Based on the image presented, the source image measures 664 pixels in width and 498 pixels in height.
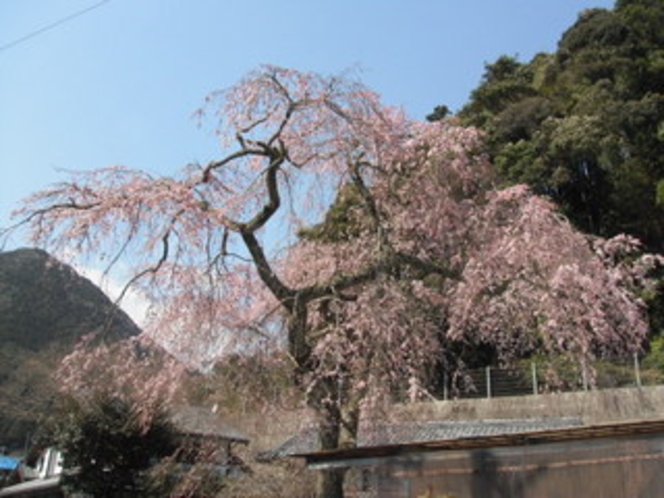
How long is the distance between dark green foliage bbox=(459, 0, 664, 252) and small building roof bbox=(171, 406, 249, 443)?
12.9 m

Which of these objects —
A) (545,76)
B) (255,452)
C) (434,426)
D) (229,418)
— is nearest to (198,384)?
(229,418)

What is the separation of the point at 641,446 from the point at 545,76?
34914 mm

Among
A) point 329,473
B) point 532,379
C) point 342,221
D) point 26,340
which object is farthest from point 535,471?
point 26,340

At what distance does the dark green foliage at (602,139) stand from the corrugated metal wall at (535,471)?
17.0m

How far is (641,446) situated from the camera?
4926 mm

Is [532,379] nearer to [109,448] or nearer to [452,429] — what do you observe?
[452,429]

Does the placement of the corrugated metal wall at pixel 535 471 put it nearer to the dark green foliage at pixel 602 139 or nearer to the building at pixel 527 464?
the building at pixel 527 464

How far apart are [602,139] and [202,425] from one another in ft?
57.7

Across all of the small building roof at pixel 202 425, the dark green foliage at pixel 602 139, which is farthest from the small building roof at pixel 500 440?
the dark green foliage at pixel 602 139

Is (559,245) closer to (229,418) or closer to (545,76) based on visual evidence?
(229,418)

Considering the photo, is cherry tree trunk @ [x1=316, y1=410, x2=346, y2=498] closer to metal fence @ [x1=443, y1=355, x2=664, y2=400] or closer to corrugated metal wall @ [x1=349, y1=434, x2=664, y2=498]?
corrugated metal wall @ [x1=349, y1=434, x2=664, y2=498]

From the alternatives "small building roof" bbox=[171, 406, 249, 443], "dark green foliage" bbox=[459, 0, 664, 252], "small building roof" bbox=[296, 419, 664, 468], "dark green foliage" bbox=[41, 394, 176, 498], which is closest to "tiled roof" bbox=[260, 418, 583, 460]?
"small building roof" bbox=[171, 406, 249, 443]

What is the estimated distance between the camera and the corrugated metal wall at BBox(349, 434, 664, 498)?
490 cm

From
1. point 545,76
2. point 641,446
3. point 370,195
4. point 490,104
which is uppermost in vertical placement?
point 545,76
